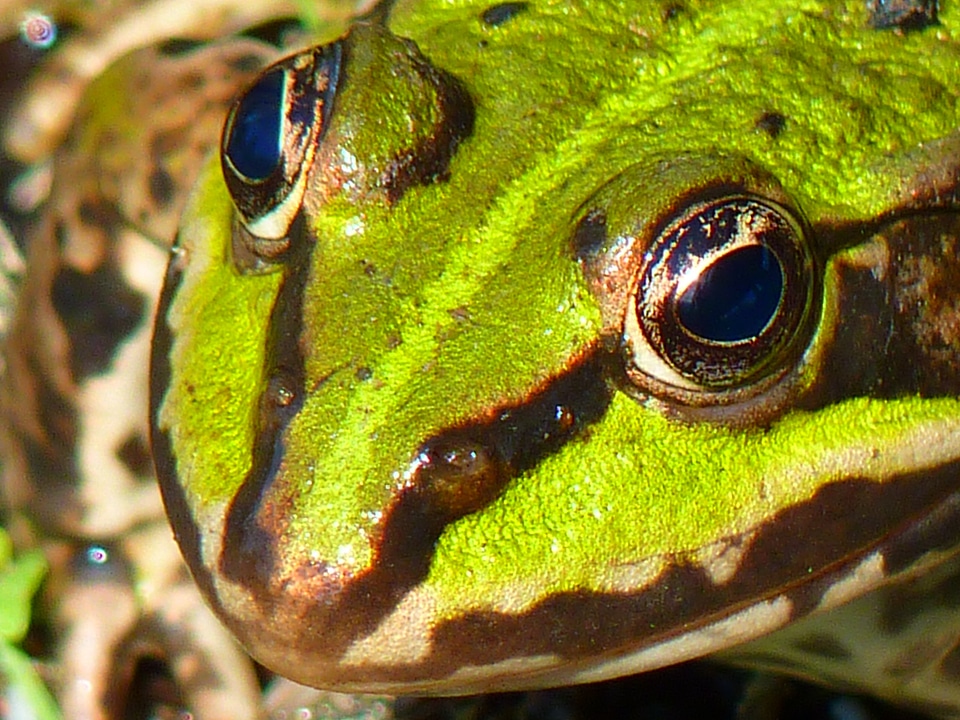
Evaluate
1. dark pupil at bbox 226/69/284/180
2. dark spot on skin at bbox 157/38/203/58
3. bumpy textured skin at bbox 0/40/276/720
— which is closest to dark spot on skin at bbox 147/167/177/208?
bumpy textured skin at bbox 0/40/276/720

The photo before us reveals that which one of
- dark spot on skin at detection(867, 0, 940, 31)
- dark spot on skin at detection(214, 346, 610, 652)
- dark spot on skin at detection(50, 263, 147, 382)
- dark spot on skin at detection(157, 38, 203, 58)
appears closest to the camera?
dark spot on skin at detection(214, 346, 610, 652)

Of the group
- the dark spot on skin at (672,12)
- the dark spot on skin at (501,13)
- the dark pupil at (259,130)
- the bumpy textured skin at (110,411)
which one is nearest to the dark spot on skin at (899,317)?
the dark spot on skin at (672,12)

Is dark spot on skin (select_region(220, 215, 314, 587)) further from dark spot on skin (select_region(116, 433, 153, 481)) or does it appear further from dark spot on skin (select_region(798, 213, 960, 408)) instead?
dark spot on skin (select_region(116, 433, 153, 481))

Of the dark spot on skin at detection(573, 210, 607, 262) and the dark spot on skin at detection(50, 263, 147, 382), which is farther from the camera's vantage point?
the dark spot on skin at detection(50, 263, 147, 382)

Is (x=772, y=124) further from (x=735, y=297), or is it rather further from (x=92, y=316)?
(x=92, y=316)

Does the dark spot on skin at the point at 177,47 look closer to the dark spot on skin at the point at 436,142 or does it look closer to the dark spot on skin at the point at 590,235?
the dark spot on skin at the point at 436,142

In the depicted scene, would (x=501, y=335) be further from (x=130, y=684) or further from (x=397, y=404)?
(x=130, y=684)
